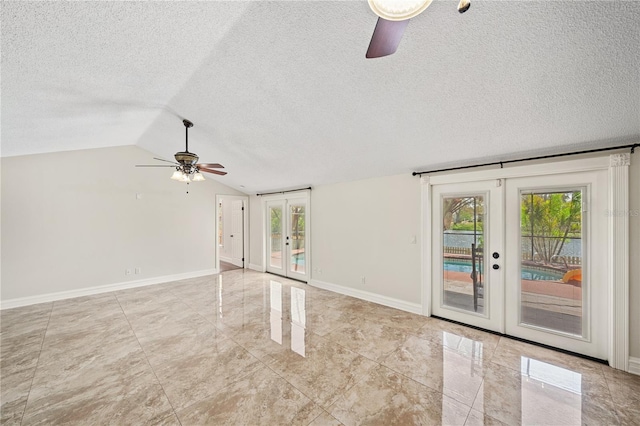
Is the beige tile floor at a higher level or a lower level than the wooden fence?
lower

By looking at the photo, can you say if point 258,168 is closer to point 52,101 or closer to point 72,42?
point 52,101

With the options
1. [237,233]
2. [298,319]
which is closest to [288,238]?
[237,233]

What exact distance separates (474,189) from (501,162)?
446 millimetres

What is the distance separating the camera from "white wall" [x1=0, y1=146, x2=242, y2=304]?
4.30 meters

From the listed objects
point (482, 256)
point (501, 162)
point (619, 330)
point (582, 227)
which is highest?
point (501, 162)

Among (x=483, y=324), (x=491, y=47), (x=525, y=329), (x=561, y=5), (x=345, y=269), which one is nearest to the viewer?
(x=561, y=5)

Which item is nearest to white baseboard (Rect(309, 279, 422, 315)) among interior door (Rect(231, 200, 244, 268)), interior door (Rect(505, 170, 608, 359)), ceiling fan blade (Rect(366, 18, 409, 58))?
interior door (Rect(505, 170, 608, 359))

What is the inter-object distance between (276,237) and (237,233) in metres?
1.79

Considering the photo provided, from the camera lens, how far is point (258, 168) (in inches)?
195

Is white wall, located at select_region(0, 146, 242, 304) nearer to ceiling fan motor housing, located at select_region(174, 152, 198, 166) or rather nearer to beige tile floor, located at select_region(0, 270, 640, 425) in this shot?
beige tile floor, located at select_region(0, 270, 640, 425)

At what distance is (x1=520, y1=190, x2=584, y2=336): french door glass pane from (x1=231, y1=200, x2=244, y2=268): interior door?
6.63 m

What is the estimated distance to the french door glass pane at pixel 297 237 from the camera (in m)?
5.92

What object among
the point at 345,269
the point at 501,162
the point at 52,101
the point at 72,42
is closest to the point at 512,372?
the point at 501,162

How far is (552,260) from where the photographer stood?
9.32 ft
